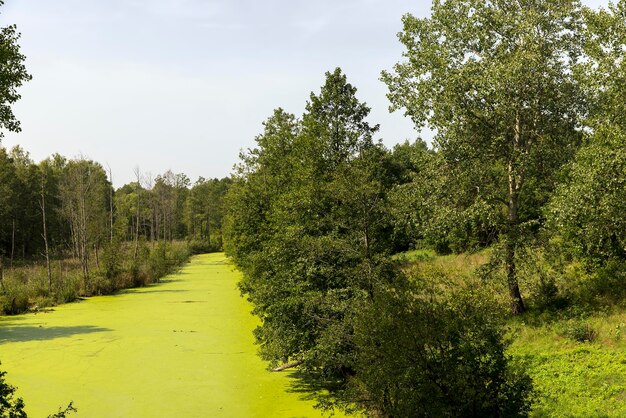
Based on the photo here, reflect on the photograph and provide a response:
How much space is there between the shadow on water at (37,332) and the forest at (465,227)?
22.9 feet

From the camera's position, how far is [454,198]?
1702 centimetres

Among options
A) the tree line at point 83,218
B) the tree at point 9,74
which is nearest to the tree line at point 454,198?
the tree at point 9,74

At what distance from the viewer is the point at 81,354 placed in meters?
17.2

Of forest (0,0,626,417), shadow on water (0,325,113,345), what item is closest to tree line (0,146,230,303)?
shadow on water (0,325,113,345)

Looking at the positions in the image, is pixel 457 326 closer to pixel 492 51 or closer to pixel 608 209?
pixel 608 209

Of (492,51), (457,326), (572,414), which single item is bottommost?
(572,414)

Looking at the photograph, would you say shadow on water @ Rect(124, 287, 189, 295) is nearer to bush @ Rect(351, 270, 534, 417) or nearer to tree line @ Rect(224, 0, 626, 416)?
tree line @ Rect(224, 0, 626, 416)

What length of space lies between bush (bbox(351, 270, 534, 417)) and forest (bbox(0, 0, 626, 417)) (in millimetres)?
29

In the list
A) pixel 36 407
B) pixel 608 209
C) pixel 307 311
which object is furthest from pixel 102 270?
pixel 608 209

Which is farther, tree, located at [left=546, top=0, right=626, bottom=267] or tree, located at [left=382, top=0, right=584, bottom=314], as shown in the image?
tree, located at [left=382, top=0, right=584, bottom=314]

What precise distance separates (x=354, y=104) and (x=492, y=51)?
5.20 meters

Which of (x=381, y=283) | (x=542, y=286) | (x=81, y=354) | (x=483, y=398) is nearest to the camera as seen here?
(x=483, y=398)

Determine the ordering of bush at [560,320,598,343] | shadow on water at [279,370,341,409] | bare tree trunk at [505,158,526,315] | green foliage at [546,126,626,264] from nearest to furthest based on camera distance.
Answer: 1. shadow on water at [279,370,341,409]
2. green foliage at [546,126,626,264]
3. bush at [560,320,598,343]
4. bare tree trunk at [505,158,526,315]

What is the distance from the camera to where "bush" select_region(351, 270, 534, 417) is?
7984 millimetres
